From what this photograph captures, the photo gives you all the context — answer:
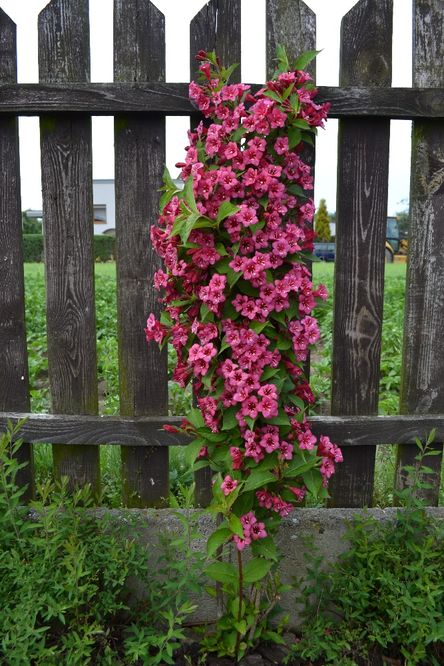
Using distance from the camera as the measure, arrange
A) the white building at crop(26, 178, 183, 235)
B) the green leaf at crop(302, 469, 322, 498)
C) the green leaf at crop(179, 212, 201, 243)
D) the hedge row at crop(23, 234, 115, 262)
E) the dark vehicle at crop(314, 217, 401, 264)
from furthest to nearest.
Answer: the white building at crop(26, 178, 183, 235) < the hedge row at crop(23, 234, 115, 262) < the dark vehicle at crop(314, 217, 401, 264) < the green leaf at crop(302, 469, 322, 498) < the green leaf at crop(179, 212, 201, 243)

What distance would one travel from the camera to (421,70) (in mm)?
2383

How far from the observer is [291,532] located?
8.13 ft

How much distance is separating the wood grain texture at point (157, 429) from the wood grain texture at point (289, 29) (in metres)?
1.29

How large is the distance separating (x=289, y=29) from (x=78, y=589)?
2.00 meters

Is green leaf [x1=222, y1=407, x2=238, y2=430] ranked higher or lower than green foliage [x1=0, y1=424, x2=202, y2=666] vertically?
higher

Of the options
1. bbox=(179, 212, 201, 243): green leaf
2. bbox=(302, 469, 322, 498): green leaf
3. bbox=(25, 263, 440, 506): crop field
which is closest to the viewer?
bbox=(179, 212, 201, 243): green leaf

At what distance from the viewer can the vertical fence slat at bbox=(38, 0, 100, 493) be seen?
7.70 ft

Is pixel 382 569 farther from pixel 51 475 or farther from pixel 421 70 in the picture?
pixel 421 70

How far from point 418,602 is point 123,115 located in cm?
193

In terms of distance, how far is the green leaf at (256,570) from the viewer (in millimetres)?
2035

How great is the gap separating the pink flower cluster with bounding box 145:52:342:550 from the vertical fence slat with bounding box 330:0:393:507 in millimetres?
382

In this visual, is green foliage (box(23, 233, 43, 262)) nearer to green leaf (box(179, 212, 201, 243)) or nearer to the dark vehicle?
the dark vehicle

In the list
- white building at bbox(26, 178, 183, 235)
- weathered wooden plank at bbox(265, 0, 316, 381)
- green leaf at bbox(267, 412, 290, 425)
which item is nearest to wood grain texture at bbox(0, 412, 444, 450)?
green leaf at bbox(267, 412, 290, 425)

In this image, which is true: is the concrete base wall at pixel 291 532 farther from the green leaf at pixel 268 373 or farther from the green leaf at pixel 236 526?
the green leaf at pixel 268 373
